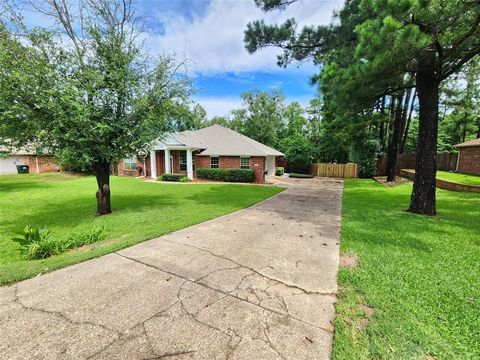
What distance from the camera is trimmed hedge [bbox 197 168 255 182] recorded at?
59.6 feet

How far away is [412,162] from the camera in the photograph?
22.8 meters

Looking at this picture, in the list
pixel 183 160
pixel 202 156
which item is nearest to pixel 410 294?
pixel 202 156

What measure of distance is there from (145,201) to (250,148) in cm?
1096

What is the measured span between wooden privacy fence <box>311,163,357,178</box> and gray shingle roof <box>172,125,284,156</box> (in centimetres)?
588

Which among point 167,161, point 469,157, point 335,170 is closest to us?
point 469,157

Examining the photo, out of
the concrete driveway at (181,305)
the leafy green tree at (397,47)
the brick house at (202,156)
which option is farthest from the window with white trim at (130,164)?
the concrete driveway at (181,305)

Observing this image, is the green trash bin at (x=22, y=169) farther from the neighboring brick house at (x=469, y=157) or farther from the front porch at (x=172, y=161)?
the neighboring brick house at (x=469, y=157)

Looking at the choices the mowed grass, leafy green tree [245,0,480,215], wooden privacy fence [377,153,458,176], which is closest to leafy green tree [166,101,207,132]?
leafy green tree [245,0,480,215]

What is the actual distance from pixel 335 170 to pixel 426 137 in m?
16.5

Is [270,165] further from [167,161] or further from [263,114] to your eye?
[263,114]

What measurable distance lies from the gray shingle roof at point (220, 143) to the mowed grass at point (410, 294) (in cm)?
1364

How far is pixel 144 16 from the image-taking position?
319 inches

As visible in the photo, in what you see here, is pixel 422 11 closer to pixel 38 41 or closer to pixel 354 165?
pixel 38 41

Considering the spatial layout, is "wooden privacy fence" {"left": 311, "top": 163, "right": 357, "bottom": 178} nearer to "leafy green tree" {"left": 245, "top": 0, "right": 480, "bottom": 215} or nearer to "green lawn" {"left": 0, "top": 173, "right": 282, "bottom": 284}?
"leafy green tree" {"left": 245, "top": 0, "right": 480, "bottom": 215}
